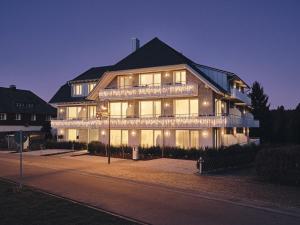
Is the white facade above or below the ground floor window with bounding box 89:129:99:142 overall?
above

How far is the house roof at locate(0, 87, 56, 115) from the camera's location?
6288 centimetres

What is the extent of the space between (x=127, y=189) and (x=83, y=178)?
4585 mm

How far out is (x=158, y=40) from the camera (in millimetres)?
41969

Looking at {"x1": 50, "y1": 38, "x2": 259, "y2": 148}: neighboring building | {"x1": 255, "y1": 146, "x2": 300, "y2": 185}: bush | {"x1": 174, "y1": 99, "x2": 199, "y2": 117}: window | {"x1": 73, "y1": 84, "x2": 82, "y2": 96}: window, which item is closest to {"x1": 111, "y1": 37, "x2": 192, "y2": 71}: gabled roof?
{"x1": 50, "y1": 38, "x2": 259, "y2": 148}: neighboring building

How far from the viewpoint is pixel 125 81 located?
42.1m

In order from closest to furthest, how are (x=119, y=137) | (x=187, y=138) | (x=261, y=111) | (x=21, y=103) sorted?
(x=187, y=138)
(x=119, y=137)
(x=261, y=111)
(x=21, y=103)

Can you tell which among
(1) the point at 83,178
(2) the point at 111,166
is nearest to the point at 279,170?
(1) the point at 83,178

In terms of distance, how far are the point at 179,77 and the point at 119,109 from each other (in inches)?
355

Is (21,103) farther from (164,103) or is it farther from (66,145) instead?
(164,103)

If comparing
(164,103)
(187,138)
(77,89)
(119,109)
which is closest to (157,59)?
(164,103)

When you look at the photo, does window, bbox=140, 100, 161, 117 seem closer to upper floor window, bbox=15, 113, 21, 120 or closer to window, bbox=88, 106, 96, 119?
window, bbox=88, 106, 96, 119

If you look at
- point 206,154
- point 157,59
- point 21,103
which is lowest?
point 206,154

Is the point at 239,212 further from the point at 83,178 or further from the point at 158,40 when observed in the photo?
the point at 158,40

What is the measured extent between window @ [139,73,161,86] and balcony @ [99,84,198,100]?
103 cm
